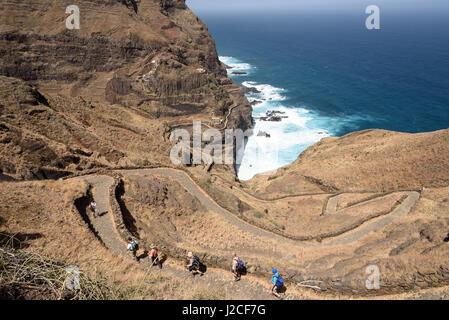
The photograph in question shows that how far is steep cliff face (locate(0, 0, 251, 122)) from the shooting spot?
58.5 m

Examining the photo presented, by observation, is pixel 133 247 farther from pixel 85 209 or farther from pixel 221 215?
pixel 221 215

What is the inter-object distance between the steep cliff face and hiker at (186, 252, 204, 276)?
1932 inches

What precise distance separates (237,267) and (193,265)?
6.92 feet

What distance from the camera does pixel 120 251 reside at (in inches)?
532

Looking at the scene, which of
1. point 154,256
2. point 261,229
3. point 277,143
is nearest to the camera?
point 154,256

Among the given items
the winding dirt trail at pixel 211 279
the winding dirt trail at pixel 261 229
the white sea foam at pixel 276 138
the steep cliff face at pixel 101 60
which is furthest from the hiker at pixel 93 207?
the steep cliff face at pixel 101 60

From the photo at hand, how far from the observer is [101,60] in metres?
64.3

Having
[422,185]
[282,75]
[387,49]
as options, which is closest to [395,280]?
[422,185]

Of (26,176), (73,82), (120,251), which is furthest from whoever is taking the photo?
(73,82)

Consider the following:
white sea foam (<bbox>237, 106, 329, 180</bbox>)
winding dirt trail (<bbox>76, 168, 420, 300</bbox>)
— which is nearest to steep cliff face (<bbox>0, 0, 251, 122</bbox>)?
white sea foam (<bbox>237, 106, 329, 180</bbox>)

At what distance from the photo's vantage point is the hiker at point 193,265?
40.9 ft

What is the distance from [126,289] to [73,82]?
219 ft

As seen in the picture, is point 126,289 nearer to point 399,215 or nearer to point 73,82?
point 399,215

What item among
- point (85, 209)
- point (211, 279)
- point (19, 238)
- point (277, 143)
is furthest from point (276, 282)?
point (277, 143)
